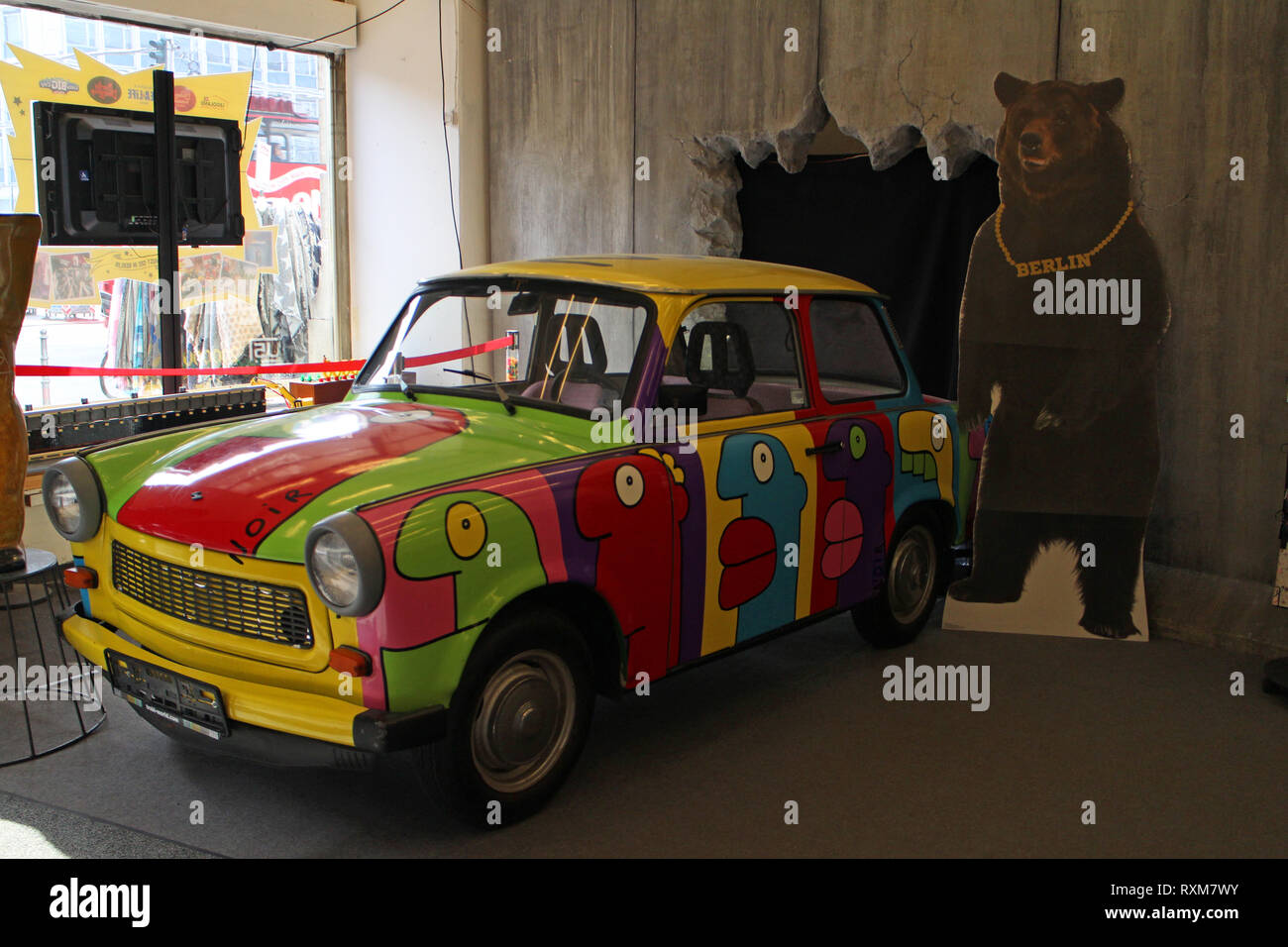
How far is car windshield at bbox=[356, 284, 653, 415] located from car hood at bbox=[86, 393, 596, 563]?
4.8 inches

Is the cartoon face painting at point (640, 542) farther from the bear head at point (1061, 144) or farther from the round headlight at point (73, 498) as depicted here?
the bear head at point (1061, 144)

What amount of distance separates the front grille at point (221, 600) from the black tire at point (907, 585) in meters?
2.45

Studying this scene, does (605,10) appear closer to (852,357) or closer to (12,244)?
(852,357)

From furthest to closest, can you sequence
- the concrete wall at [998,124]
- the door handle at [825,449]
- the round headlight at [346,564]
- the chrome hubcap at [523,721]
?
the concrete wall at [998,124]
the door handle at [825,449]
the chrome hubcap at [523,721]
the round headlight at [346,564]

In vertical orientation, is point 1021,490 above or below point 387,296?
below

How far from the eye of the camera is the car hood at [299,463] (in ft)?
9.77

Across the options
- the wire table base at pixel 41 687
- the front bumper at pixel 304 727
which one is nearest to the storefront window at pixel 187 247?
the wire table base at pixel 41 687

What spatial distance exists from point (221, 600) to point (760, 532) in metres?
1.71

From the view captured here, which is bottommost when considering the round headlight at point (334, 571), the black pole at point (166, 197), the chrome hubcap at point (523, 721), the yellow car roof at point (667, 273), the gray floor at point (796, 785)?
the gray floor at point (796, 785)

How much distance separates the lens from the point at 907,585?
15.6 ft

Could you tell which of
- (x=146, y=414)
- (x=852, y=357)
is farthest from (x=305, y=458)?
(x=146, y=414)

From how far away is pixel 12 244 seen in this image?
383 centimetres

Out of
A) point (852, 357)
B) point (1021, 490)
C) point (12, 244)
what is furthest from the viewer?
point (1021, 490)
